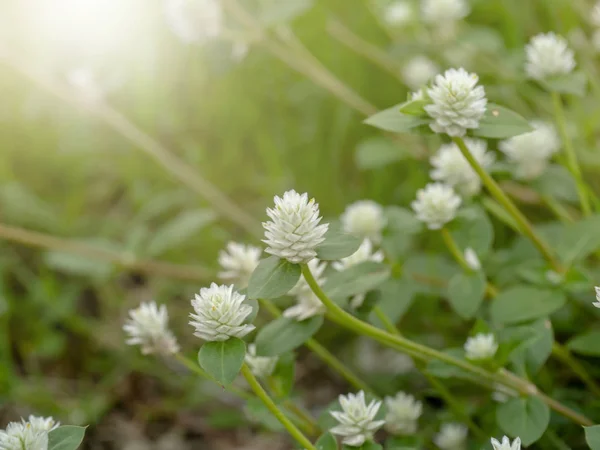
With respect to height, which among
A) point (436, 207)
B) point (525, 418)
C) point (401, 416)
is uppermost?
point (436, 207)

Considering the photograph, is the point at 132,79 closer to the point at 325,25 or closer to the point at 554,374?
the point at 325,25

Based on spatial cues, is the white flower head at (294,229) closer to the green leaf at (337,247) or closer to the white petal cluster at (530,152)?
the green leaf at (337,247)

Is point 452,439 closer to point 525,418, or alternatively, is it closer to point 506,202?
point 525,418

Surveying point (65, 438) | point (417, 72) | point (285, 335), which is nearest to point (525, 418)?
point (285, 335)

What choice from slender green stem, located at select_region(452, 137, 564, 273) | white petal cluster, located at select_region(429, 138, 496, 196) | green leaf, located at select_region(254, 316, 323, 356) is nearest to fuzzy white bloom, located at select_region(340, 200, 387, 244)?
white petal cluster, located at select_region(429, 138, 496, 196)

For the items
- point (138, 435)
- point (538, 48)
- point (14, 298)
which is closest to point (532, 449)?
point (538, 48)

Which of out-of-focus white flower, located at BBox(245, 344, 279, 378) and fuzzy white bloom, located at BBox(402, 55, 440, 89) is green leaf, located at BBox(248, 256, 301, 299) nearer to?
out-of-focus white flower, located at BBox(245, 344, 279, 378)
